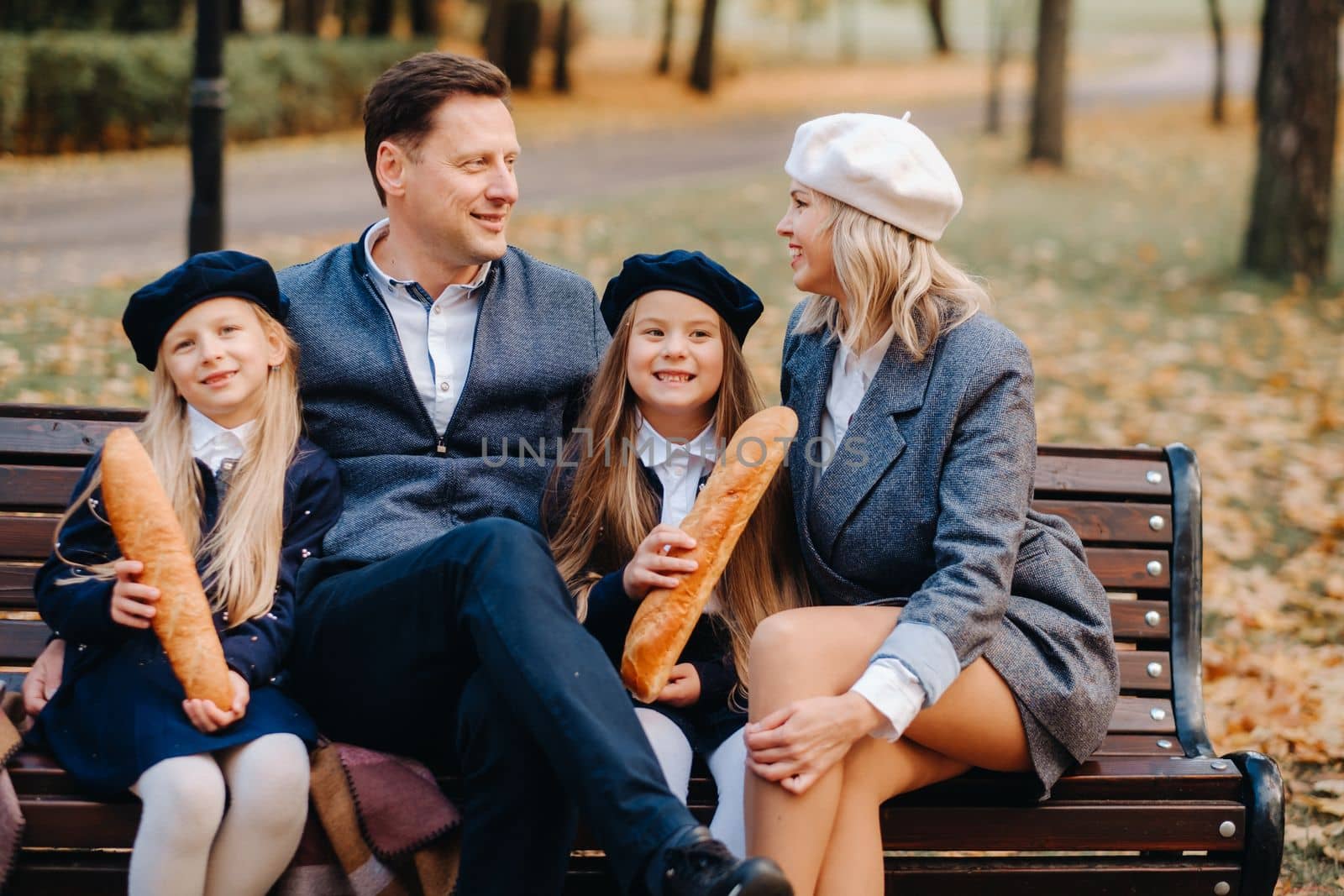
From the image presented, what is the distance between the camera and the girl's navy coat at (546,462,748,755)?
314cm

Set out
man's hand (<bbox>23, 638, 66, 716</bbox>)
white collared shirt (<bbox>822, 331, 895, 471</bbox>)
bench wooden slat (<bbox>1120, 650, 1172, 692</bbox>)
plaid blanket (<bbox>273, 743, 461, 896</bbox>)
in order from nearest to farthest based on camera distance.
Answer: plaid blanket (<bbox>273, 743, 461, 896</bbox>) → man's hand (<bbox>23, 638, 66, 716</bbox>) → white collared shirt (<bbox>822, 331, 895, 471</bbox>) → bench wooden slat (<bbox>1120, 650, 1172, 692</bbox>)

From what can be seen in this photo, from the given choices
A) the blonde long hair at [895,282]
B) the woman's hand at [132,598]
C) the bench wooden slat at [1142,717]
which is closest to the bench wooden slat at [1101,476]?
the bench wooden slat at [1142,717]

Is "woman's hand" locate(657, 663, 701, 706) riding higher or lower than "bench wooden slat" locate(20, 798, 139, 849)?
higher

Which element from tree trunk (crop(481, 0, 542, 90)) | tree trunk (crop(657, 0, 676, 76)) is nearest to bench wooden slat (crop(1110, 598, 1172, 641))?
tree trunk (crop(481, 0, 542, 90))

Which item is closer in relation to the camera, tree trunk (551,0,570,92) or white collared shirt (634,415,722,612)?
white collared shirt (634,415,722,612)

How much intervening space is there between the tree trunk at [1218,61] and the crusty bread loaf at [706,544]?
22575 mm

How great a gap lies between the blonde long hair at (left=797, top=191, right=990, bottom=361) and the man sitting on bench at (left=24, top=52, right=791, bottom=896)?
79 cm

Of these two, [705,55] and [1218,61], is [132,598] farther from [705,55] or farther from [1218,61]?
[705,55]

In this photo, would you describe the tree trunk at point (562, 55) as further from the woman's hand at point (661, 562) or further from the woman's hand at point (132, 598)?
the woman's hand at point (132, 598)

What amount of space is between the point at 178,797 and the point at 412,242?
1541mm

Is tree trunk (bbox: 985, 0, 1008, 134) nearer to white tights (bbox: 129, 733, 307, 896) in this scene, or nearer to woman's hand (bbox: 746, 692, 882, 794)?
woman's hand (bbox: 746, 692, 882, 794)

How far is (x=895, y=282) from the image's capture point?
3211mm

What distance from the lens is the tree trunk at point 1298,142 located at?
1023 centimetres

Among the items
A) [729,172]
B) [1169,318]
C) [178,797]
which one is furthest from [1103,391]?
[729,172]
